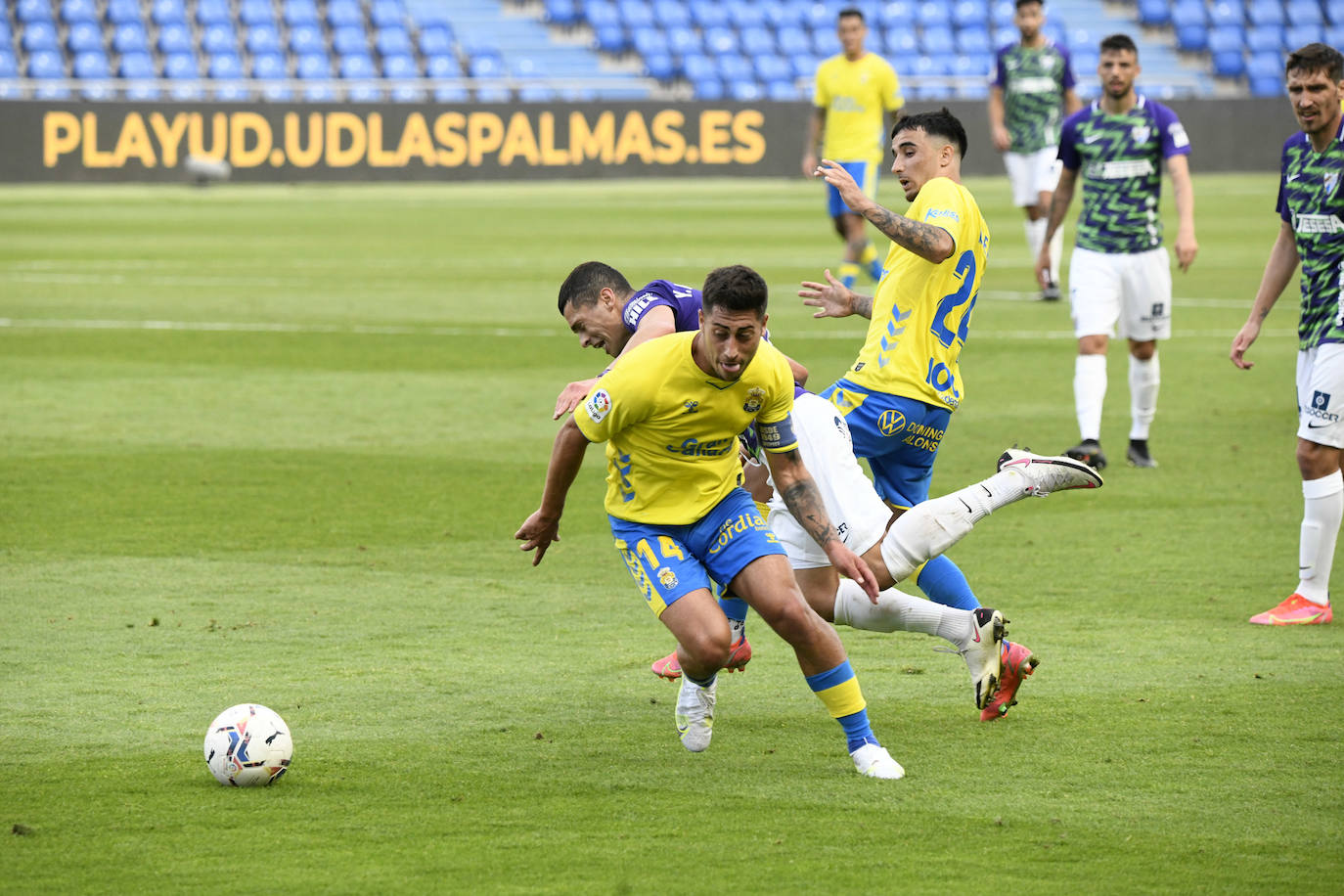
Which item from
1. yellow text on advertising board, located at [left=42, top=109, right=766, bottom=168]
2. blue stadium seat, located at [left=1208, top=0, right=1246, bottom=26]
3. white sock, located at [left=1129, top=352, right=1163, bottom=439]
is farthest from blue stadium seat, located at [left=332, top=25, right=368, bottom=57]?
white sock, located at [left=1129, top=352, right=1163, bottom=439]

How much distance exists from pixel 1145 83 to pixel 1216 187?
716 centimetres

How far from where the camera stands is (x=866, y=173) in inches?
693

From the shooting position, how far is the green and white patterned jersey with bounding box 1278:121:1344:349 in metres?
6.75

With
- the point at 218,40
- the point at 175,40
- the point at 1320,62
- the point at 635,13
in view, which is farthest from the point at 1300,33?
the point at 1320,62

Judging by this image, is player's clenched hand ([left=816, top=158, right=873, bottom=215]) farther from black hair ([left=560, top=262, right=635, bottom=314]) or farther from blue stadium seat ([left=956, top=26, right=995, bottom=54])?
blue stadium seat ([left=956, top=26, right=995, bottom=54])

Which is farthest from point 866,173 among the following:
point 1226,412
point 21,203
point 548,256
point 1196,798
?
point 21,203

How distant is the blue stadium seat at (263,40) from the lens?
119 ft

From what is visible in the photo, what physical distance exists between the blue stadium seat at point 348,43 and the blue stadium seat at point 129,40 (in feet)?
12.7

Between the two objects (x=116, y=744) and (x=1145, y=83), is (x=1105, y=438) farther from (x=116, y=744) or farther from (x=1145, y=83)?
(x=1145, y=83)

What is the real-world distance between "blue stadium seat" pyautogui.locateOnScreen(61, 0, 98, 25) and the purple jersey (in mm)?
33637

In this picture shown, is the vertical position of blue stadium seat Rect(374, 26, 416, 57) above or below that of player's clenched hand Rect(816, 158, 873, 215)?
below

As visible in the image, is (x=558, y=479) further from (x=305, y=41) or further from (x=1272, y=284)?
(x=305, y=41)

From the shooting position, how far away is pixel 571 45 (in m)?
39.9

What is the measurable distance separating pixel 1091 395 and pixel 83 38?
30.6 metres
